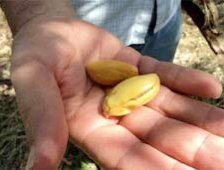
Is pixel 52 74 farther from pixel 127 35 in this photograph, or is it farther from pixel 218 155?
pixel 127 35

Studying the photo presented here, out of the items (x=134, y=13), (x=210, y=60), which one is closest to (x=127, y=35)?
(x=134, y=13)

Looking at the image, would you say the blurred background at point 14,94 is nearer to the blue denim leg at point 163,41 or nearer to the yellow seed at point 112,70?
the blue denim leg at point 163,41

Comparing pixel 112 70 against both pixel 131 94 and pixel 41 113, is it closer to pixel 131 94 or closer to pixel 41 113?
pixel 131 94

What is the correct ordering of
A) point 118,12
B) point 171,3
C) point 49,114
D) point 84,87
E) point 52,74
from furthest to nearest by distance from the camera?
1. point 171,3
2. point 118,12
3. point 84,87
4. point 52,74
5. point 49,114

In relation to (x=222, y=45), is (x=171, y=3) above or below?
above

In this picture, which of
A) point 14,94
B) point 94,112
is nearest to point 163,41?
point 94,112

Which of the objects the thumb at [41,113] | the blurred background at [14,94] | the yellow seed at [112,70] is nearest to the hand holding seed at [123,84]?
the yellow seed at [112,70]

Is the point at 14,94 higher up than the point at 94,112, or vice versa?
the point at 94,112

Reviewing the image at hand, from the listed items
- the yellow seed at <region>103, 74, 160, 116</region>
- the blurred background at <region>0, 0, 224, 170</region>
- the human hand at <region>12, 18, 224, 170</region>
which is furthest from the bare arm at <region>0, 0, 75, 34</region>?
the blurred background at <region>0, 0, 224, 170</region>
